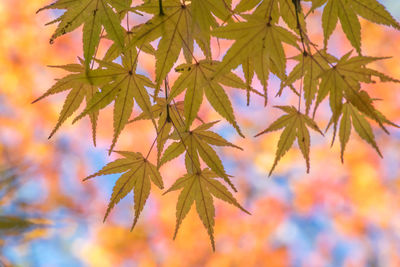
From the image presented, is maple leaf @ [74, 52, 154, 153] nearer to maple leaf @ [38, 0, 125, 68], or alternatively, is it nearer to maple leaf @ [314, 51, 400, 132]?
maple leaf @ [38, 0, 125, 68]

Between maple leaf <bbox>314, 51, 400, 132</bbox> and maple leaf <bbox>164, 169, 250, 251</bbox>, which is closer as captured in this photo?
maple leaf <bbox>314, 51, 400, 132</bbox>

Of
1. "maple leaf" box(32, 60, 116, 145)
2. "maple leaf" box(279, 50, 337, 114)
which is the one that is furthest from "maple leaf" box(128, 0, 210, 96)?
"maple leaf" box(279, 50, 337, 114)

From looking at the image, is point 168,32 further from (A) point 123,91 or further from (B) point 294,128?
(B) point 294,128

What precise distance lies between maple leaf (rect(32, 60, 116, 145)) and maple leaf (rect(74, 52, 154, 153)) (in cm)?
2

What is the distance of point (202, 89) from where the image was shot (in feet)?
2.12

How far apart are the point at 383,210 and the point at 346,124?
15.4ft

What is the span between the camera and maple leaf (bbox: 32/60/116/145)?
64cm

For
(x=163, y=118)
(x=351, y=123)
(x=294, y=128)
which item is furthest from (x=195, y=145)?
(x=351, y=123)

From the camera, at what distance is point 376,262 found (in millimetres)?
4938

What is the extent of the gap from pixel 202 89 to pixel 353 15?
31cm

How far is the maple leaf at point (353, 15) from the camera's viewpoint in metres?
0.57

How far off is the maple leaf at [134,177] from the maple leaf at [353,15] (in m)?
0.49

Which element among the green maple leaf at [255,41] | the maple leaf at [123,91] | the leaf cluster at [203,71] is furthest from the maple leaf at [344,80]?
the maple leaf at [123,91]

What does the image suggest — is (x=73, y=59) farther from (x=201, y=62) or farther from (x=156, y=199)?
(x=201, y=62)
